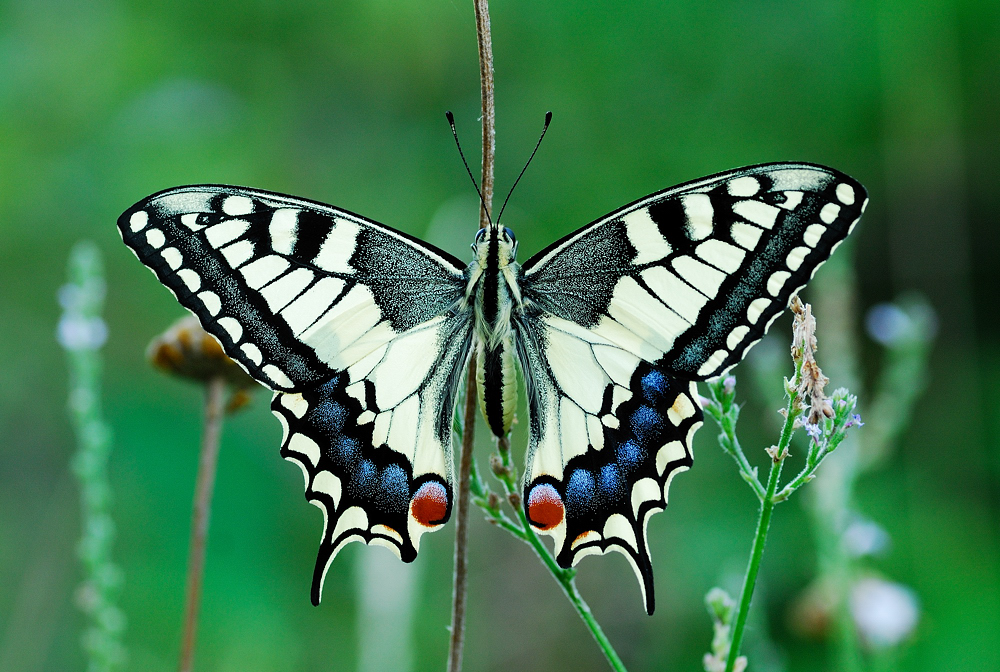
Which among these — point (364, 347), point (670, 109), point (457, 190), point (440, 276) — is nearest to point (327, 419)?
point (364, 347)

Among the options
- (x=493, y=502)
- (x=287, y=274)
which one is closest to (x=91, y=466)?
(x=287, y=274)

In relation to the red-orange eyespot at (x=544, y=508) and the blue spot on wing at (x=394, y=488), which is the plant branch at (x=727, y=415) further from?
the blue spot on wing at (x=394, y=488)

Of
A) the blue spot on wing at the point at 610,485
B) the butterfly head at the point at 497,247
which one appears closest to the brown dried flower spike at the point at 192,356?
the butterfly head at the point at 497,247

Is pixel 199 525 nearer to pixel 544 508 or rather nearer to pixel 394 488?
pixel 394 488

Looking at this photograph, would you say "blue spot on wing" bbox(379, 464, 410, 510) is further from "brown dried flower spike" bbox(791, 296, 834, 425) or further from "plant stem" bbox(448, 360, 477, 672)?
"brown dried flower spike" bbox(791, 296, 834, 425)

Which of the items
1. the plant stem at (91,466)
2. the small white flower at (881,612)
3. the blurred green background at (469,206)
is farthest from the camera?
the blurred green background at (469,206)

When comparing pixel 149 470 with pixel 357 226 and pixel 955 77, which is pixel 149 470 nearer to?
pixel 357 226
